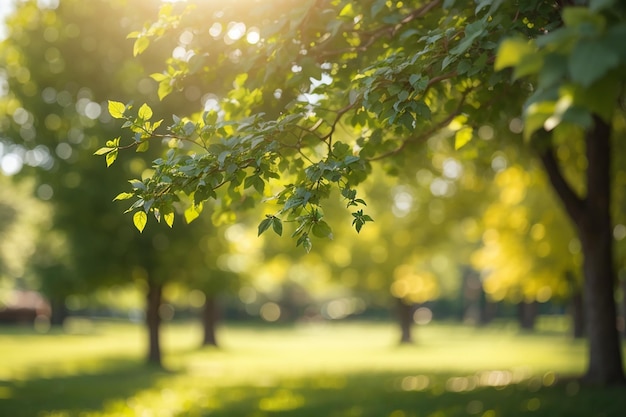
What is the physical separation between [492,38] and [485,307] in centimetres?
6397

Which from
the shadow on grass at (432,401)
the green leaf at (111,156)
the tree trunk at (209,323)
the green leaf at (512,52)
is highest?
the green leaf at (111,156)

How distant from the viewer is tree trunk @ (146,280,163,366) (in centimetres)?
1955

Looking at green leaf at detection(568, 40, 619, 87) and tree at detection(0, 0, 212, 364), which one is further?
tree at detection(0, 0, 212, 364)

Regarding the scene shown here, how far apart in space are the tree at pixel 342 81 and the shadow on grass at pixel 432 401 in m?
4.18

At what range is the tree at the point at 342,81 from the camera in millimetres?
2217

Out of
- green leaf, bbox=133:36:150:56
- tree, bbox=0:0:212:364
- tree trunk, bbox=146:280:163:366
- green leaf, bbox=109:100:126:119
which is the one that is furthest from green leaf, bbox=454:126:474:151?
tree trunk, bbox=146:280:163:366

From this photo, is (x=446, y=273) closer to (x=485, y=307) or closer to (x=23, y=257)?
(x=485, y=307)

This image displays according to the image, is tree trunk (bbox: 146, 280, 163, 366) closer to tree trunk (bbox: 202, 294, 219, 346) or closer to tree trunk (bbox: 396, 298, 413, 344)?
tree trunk (bbox: 202, 294, 219, 346)

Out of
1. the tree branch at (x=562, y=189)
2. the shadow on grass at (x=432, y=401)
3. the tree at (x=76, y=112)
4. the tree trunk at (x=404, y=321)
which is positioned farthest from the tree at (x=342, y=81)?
the tree trunk at (x=404, y=321)

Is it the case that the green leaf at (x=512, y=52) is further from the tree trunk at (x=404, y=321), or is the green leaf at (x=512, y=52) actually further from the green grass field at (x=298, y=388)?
the tree trunk at (x=404, y=321)

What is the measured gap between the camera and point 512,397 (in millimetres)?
9766

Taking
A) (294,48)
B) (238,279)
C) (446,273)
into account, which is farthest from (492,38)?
(446,273)

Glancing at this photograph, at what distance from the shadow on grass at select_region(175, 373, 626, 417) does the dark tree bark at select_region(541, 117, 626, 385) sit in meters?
0.62

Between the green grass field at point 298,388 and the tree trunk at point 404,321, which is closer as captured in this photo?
the green grass field at point 298,388
